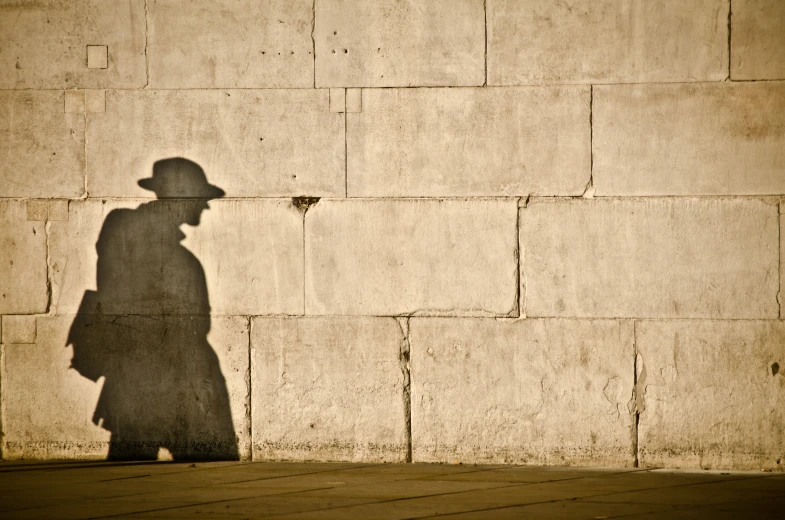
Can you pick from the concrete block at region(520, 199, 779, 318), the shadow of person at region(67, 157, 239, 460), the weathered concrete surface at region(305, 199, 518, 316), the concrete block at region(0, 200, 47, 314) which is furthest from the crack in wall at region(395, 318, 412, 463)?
the concrete block at region(0, 200, 47, 314)

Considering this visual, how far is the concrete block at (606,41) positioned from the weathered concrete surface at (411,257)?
1.10 metres

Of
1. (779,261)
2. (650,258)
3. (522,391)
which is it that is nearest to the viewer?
(779,261)

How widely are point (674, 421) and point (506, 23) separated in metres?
3.28

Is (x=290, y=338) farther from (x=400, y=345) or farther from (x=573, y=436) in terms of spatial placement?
(x=573, y=436)

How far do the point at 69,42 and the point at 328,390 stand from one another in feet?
11.4

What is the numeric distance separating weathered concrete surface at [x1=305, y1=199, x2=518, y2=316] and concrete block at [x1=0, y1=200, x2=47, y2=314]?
7.05 feet

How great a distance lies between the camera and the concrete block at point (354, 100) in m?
7.09

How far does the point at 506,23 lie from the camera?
6980 mm

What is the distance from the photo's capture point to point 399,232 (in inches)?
278

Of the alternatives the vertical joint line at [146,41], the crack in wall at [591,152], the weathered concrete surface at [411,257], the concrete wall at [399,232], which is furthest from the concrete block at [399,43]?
the vertical joint line at [146,41]

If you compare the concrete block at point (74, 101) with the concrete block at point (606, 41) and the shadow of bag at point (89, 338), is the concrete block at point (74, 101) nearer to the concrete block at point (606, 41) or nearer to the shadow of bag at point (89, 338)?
the shadow of bag at point (89, 338)

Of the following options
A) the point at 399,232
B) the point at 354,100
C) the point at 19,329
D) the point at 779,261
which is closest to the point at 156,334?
the point at 19,329

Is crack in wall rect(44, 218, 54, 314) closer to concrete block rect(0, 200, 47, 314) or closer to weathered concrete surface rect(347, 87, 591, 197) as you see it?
concrete block rect(0, 200, 47, 314)

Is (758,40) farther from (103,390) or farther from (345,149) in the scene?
(103,390)
